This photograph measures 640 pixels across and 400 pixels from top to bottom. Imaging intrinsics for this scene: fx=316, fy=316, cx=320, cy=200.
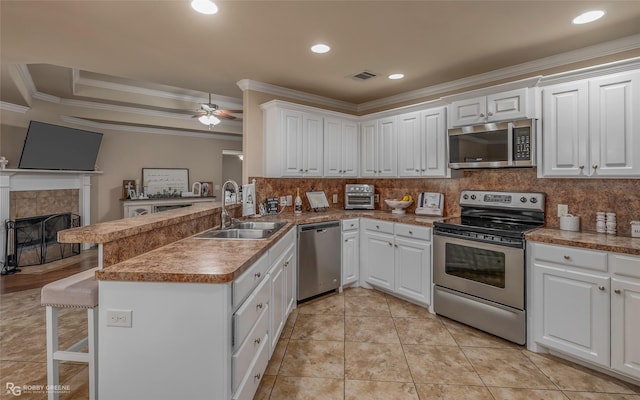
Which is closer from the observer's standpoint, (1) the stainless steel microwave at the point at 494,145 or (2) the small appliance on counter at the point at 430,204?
(1) the stainless steel microwave at the point at 494,145

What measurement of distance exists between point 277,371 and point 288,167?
2279 mm

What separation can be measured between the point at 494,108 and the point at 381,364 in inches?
102

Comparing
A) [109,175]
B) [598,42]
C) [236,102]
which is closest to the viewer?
[598,42]

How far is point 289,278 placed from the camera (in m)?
3.08

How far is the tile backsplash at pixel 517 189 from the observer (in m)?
2.68

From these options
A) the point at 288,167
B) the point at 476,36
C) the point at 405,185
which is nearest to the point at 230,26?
the point at 288,167

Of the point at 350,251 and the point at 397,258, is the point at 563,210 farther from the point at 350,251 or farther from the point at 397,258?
the point at 350,251

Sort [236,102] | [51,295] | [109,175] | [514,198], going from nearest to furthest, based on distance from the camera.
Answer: [51,295]
[514,198]
[236,102]
[109,175]

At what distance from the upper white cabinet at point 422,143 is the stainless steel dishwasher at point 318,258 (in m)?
1.21

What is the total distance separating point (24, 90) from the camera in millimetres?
4500

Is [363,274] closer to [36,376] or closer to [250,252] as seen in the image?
[250,252]

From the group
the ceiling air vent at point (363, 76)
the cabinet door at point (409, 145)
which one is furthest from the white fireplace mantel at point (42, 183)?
the cabinet door at point (409, 145)

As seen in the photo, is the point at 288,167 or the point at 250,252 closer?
the point at 250,252

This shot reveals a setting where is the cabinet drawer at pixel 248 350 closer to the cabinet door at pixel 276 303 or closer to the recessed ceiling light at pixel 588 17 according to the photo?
the cabinet door at pixel 276 303
